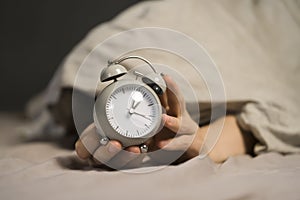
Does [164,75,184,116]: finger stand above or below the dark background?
above

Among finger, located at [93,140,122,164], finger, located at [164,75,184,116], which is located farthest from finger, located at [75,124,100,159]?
finger, located at [164,75,184,116]

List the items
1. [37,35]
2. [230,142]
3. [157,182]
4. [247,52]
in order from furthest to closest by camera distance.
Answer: [37,35] < [247,52] < [230,142] < [157,182]

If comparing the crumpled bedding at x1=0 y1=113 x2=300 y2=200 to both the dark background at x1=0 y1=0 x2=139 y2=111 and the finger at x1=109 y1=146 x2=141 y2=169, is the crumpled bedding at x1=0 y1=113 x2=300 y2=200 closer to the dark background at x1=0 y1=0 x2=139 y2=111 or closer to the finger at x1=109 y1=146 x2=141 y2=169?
the finger at x1=109 y1=146 x2=141 y2=169

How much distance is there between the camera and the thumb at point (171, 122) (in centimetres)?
70

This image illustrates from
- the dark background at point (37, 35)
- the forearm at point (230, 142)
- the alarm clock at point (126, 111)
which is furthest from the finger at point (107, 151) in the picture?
the dark background at point (37, 35)

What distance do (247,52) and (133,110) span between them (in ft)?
1.40

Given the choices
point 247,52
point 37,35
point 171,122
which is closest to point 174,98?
point 171,122

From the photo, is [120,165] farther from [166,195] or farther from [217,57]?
[217,57]

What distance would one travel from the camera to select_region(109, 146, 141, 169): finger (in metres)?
0.71

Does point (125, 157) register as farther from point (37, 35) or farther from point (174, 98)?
point (37, 35)

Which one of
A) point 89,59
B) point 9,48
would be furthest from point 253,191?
point 9,48

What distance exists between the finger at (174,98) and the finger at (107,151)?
A: 10cm

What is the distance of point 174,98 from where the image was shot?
73 centimetres

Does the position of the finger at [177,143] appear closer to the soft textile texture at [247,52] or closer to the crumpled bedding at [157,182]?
the crumpled bedding at [157,182]
